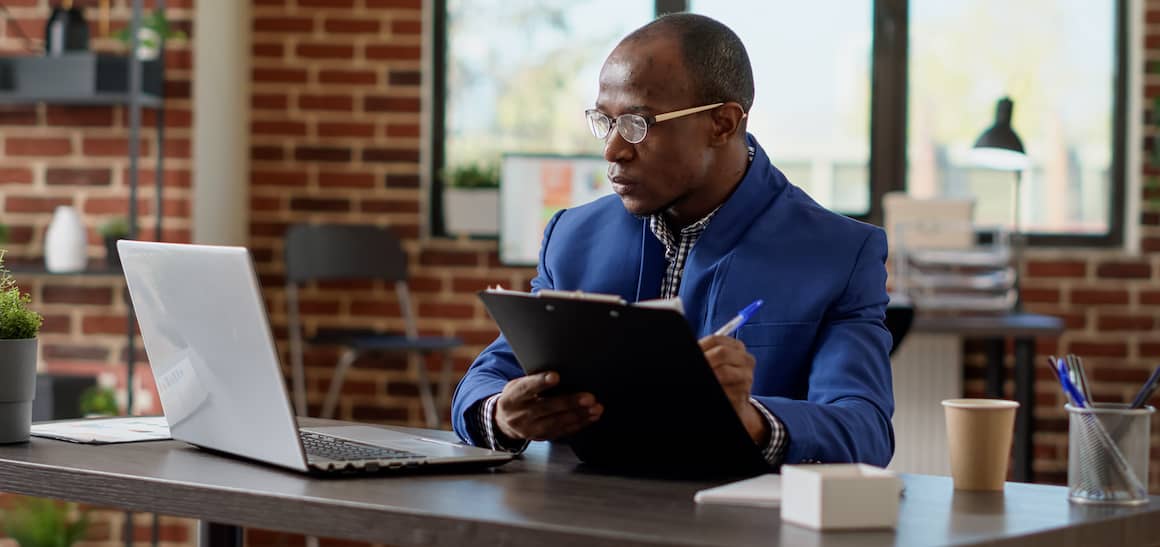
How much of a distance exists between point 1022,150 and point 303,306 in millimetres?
2271

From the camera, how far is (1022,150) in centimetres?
411

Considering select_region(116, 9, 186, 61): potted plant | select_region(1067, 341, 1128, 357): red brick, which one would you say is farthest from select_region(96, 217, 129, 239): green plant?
select_region(1067, 341, 1128, 357): red brick

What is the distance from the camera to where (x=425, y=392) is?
4.51 meters

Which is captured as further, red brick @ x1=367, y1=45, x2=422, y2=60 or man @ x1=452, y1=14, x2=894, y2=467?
red brick @ x1=367, y1=45, x2=422, y2=60

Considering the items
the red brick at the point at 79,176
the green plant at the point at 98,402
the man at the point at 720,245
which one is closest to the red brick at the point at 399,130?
the red brick at the point at 79,176

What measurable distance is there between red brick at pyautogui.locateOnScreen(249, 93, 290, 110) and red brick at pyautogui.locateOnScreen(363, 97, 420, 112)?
0.26 metres

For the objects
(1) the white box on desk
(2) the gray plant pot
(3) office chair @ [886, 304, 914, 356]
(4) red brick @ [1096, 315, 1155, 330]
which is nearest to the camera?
(1) the white box on desk

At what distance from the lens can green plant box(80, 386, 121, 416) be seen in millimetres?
3768

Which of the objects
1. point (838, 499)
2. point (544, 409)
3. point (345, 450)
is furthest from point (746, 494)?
point (345, 450)

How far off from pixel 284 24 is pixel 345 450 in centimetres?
335

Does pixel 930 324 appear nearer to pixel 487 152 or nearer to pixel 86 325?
pixel 487 152

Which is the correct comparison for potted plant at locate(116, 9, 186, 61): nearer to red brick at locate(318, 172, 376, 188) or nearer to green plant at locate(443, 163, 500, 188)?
red brick at locate(318, 172, 376, 188)

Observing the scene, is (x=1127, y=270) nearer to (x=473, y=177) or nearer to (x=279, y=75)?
A: (x=473, y=177)

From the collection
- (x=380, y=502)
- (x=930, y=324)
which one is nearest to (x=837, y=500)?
(x=380, y=502)
